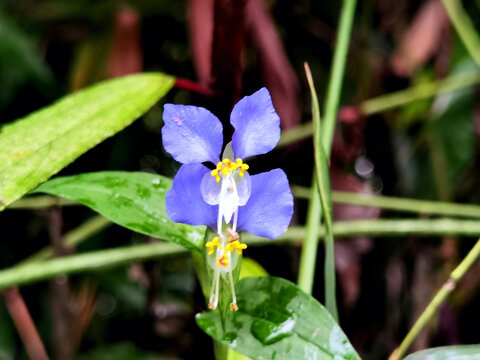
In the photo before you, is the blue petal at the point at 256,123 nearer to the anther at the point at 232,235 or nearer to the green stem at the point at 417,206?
the anther at the point at 232,235

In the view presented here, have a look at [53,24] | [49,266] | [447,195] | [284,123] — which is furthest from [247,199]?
[53,24]

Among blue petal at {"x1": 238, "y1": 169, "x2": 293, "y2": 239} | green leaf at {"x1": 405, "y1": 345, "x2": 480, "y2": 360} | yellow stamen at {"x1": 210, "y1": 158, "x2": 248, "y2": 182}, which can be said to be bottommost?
green leaf at {"x1": 405, "y1": 345, "x2": 480, "y2": 360}

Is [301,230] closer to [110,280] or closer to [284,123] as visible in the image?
[284,123]

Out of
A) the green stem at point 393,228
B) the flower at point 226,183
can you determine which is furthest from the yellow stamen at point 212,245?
the green stem at point 393,228

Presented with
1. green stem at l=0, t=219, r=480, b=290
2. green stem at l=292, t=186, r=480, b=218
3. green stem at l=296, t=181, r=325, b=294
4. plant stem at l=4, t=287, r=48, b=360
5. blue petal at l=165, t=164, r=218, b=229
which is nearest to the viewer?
blue petal at l=165, t=164, r=218, b=229

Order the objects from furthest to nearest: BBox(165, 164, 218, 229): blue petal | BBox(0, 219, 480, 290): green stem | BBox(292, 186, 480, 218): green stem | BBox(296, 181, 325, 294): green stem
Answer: BBox(292, 186, 480, 218): green stem
BBox(0, 219, 480, 290): green stem
BBox(296, 181, 325, 294): green stem
BBox(165, 164, 218, 229): blue petal

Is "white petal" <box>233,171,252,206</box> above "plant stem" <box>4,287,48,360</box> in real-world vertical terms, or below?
below

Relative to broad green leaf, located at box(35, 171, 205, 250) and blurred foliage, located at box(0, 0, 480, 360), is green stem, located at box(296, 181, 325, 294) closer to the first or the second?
broad green leaf, located at box(35, 171, 205, 250)

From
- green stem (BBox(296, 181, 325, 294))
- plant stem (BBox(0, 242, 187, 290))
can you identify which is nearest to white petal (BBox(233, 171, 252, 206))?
green stem (BBox(296, 181, 325, 294))
